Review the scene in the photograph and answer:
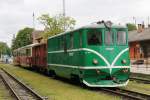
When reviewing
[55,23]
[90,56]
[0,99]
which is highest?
[55,23]

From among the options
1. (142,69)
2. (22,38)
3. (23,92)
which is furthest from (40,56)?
(22,38)

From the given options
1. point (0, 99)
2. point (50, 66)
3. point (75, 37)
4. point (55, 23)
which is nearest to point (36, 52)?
point (50, 66)

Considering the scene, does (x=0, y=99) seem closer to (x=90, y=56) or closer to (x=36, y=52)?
(x=90, y=56)

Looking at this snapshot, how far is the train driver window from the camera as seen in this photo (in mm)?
20148

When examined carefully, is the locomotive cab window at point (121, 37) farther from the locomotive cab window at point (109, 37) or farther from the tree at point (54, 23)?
the tree at point (54, 23)

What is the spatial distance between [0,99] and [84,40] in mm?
4923

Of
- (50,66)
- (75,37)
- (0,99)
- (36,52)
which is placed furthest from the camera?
(36,52)

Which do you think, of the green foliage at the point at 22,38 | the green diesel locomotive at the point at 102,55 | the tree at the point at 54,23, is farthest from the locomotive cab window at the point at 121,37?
the green foliage at the point at 22,38

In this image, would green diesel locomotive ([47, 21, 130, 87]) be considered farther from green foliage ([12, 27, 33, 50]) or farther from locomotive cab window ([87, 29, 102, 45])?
green foliage ([12, 27, 33, 50])

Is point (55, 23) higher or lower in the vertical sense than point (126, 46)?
higher

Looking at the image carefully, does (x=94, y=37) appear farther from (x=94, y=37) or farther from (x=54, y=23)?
(x=54, y=23)

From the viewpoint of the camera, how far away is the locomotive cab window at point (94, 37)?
2016 cm

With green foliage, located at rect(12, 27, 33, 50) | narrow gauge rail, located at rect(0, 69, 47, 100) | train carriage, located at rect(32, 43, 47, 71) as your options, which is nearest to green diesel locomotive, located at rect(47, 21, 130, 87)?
narrow gauge rail, located at rect(0, 69, 47, 100)

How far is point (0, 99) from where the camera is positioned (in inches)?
688
